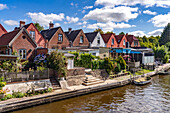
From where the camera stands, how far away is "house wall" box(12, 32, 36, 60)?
21.6 metres

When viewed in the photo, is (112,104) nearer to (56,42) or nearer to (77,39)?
(56,42)

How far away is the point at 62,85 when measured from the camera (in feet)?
58.0

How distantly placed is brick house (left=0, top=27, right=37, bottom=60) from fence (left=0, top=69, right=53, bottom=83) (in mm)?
6599

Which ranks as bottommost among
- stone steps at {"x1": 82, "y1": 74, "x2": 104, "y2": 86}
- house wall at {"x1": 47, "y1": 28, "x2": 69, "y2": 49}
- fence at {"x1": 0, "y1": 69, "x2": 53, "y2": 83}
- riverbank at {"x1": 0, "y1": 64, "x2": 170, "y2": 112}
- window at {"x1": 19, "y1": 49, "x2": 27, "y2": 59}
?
riverbank at {"x1": 0, "y1": 64, "x2": 170, "y2": 112}

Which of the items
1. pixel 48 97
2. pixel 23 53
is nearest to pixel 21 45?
pixel 23 53

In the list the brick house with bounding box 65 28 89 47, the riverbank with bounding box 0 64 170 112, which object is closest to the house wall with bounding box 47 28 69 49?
the brick house with bounding box 65 28 89 47

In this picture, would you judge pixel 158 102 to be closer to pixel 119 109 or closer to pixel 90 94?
pixel 119 109

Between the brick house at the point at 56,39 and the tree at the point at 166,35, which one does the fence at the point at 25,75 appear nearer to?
the brick house at the point at 56,39

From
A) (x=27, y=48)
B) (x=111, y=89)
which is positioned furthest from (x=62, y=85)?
(x=27, y=48)

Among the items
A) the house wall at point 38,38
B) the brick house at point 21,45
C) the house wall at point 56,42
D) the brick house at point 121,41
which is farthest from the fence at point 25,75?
the brick house at point 121,41

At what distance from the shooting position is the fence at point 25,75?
1475 cm

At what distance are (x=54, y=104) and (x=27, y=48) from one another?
12288 mm

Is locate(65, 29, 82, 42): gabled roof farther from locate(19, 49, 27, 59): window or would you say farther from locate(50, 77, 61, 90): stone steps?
locate(50, 77, 61, 90): stone steps

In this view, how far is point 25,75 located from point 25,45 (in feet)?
27.3
